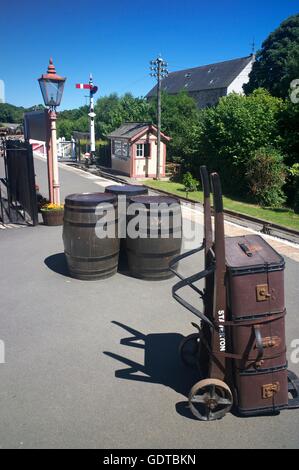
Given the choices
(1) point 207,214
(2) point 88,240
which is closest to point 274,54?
(2) point 88,240

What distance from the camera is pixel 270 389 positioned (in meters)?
3.43

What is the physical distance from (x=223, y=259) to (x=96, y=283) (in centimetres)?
384

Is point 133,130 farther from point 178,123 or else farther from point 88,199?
point 88,199

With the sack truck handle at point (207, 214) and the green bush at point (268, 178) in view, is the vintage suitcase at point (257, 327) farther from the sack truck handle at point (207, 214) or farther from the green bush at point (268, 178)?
the green bush at point (268, 178)

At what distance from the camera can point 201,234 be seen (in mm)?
10227

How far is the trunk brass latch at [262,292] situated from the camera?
10.7 ft

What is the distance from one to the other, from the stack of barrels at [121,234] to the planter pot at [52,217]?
3795mm

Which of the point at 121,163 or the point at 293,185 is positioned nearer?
the point at 293,185

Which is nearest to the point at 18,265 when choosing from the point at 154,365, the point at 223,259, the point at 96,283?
the point at 96,283

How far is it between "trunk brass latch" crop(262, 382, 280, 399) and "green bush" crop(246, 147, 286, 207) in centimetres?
1364

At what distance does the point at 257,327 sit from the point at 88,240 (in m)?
3.78

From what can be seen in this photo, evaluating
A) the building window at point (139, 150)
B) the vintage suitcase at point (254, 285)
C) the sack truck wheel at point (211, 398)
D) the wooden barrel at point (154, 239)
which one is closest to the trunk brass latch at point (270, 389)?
the sack truck wheel at point (211, 398)

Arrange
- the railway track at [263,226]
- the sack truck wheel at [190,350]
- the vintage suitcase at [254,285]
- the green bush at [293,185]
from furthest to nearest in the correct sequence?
the green bush at [293,185]
the railway track at [263,226]
the sack truck wheel at [190,350]
the vintage suitcase at [254,285]
